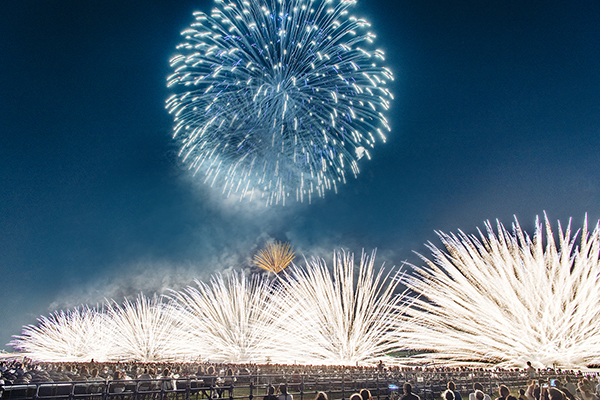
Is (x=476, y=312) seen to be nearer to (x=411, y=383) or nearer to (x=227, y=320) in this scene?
(x=411, y=383)

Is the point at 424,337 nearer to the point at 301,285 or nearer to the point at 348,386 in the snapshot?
the point at 348,386

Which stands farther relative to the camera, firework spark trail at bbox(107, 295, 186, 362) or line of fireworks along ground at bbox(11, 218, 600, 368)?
firework spark trail at bbox(107, 295, 186, 362)

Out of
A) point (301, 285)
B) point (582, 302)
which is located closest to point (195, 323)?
point (301, 285)

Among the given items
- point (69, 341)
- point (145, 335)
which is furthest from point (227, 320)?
point (69, 341)

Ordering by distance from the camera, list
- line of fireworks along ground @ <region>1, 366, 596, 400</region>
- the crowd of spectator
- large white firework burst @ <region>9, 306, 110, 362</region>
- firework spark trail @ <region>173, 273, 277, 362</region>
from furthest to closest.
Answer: large white firework burst @ <region>9, 306, 110, 362</region>
firework spark trail @ <region>173, 273, 277, 362</region>
line of fireworks along ground @ <region>1, 366, 596, 400</region>
the crowd of spectator

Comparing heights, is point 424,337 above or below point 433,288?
below

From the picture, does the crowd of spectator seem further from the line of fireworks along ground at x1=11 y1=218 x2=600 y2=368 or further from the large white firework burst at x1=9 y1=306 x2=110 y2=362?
the large white firework burst at x1=9 y1=306 x2=110 y2=362

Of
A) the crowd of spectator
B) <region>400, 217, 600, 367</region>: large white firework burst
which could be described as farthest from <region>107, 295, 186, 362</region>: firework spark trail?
<region>400, 217, 600, 367</region>: large white firework burst
